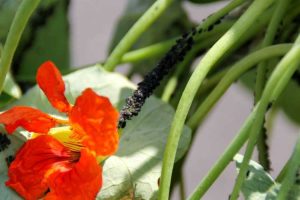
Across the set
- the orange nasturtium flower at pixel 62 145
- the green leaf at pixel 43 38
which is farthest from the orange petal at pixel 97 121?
the green leaf at pixel 43 38

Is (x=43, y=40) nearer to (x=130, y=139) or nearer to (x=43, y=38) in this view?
(x=43, y=38)

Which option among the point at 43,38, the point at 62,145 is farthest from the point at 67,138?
the point at 43,38

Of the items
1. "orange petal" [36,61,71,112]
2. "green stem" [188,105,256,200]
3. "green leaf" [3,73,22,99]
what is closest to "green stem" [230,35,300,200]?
"green stem" [188,105,256,200]

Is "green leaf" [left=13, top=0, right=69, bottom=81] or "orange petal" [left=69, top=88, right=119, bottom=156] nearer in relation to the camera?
"orange petal" [left=69, top=88, right=119, bottom=156]

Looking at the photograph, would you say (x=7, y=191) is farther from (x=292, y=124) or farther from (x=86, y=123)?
(x=292, y=124)

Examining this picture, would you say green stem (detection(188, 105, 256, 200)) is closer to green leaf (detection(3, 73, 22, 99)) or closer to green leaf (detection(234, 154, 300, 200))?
green leaf (detection(234, 154, 300, 200))

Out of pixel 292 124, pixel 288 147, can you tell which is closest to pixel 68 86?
pixel 292 124
